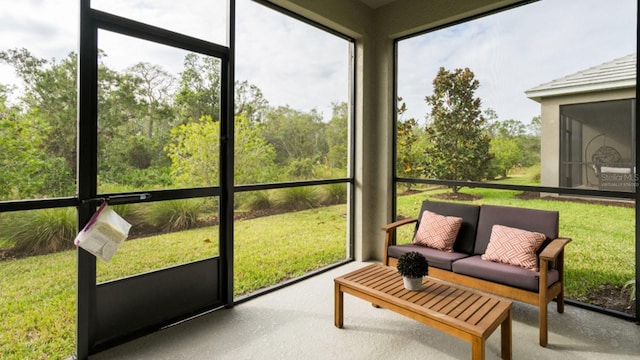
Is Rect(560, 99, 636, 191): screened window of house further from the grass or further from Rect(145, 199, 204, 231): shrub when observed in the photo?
Rect(145, 199, 204, 231): shrub

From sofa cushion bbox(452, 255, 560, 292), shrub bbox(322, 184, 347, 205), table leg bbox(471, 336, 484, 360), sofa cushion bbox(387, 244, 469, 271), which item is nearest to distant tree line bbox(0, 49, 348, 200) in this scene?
shrub bbox(322, 184, 347, 205)

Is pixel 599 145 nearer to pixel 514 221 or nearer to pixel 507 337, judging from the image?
pixel 514 221

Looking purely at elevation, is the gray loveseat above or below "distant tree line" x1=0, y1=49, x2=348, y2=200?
below

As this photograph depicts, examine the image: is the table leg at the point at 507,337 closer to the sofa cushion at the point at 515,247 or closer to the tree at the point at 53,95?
the sofa cushion at the point at 515,247

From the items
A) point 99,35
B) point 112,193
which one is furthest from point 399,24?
point 112,193

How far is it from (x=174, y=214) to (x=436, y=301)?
6.62ft

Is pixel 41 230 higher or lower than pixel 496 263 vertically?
higher

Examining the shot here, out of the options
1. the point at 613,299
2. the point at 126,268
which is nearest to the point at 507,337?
the point at 613,299

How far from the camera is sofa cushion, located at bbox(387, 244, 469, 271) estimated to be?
300 cm

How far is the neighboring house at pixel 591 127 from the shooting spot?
9.40 feet

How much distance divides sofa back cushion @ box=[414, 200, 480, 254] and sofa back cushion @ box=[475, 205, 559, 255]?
53mm

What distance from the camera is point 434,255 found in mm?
3105

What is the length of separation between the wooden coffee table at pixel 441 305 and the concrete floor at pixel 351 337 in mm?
238

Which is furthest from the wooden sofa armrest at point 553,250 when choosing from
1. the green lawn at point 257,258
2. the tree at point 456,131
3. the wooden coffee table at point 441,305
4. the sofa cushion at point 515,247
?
the tree at point 456,131
